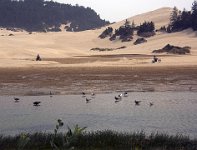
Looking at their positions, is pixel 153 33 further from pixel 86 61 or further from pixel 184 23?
pixel 86 61

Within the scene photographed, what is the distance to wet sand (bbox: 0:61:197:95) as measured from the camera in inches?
1235

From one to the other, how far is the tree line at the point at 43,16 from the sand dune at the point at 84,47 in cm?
3313

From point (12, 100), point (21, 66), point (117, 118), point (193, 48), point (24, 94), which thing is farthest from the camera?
point (193, 48)

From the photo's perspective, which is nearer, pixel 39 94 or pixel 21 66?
pixel 39 94

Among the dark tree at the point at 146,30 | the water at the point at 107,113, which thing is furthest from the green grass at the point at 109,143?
the dark tree at the point at 146,30

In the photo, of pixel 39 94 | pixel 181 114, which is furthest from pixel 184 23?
pixel 181 114

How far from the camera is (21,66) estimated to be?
46938 millimetres

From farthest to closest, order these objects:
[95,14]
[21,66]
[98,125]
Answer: [95,14]
[21,66]
[98,125]

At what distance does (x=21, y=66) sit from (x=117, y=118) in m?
27.1

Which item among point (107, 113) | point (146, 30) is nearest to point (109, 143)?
point (107, 113)

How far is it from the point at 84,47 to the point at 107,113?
5798 cm

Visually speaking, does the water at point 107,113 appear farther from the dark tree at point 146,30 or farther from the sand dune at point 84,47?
the dark tree at point 146,30

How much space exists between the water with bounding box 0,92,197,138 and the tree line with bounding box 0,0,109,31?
333 ft

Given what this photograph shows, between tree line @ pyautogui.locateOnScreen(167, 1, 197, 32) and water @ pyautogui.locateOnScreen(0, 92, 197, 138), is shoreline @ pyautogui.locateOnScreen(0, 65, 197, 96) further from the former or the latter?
tree line @ pyautogui.locateOnScreen(167, 1, 197, 32)
